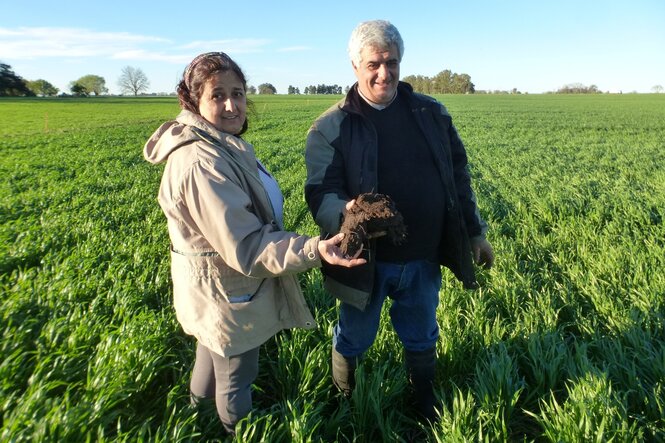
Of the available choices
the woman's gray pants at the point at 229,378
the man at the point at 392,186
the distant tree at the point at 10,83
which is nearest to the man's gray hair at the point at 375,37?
the man at the point at 392,186

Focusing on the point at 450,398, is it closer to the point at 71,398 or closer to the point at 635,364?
the point at 635,364

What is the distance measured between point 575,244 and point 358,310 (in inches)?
146

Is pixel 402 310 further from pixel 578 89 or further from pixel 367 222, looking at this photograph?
pixel 578 89

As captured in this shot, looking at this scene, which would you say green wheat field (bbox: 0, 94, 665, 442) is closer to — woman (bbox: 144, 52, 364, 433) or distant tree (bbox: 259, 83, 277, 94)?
woman (bbox: 144, 52, 364, 433)

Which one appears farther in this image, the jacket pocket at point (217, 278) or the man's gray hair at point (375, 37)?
the man's gray hair at point (375, 37)

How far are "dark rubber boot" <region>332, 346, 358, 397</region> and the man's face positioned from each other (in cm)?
150

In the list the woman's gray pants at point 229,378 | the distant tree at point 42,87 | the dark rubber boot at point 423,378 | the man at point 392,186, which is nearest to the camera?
the woman's gray pants at point 229,378

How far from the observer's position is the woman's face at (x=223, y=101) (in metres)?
1.89

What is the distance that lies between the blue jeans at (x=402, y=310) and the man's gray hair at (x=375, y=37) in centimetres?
111

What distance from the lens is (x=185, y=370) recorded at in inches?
110

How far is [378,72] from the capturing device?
84.0 inches

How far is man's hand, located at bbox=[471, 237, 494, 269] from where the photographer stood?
8.75 ft

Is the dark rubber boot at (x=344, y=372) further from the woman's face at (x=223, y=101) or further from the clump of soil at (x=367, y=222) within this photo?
the woman's face at (x=223, y=101)

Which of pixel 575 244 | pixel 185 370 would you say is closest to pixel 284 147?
pixel 575 244
